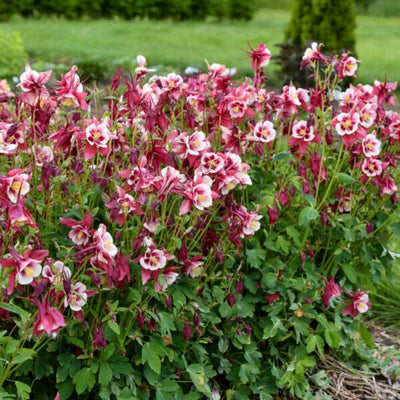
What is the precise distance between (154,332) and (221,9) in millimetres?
14375

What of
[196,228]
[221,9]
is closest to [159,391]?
[196,228]

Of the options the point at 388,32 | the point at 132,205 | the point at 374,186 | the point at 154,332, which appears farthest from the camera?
the point at 388,32

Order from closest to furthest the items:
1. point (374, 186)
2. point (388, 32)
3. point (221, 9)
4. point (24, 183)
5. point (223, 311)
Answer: point (24, 183) < point (223, 311) < point (374, 186) < point (388, 32) < point (221, 9)

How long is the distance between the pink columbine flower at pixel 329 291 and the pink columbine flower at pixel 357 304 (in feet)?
0.45

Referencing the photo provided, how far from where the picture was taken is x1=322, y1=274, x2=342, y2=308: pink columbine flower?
2.62m

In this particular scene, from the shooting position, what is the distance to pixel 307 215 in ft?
8.30

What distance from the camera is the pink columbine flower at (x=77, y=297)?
200 cm

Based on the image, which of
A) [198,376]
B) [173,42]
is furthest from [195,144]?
[173,42]

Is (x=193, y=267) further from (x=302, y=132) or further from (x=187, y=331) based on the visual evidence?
(x=302, y=132)

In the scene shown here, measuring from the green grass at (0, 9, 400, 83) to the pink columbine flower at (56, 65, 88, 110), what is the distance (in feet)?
19.2

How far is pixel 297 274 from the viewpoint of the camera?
2.87m

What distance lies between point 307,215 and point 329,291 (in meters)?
0.33

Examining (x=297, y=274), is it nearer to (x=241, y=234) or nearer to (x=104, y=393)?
(x=241, y=234)

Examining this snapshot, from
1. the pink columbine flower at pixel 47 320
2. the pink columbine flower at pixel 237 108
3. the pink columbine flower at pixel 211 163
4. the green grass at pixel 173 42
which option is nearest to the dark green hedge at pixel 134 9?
the green grass at pixel 173 42
